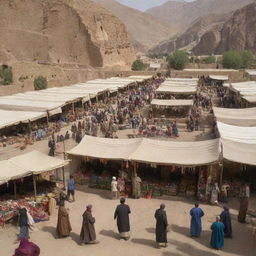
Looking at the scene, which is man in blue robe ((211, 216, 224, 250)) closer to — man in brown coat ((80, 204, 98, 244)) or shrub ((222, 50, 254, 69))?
man in brown coat ((80, 204, 98, 244))

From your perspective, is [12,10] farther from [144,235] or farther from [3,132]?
[144,235]

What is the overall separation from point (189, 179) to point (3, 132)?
31.8ft

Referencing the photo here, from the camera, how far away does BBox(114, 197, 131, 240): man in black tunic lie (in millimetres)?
6879

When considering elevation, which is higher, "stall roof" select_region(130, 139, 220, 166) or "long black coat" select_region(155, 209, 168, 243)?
"stall roof" select_region(130, 139, 220, 166)

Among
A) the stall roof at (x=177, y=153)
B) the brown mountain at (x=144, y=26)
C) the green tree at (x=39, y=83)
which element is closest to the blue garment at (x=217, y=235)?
the stall roof at (x=177, y=153)

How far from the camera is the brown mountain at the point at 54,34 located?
46562mm

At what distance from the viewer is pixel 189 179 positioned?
9.76 m

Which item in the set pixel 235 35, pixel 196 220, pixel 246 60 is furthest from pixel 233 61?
pixel 196 220

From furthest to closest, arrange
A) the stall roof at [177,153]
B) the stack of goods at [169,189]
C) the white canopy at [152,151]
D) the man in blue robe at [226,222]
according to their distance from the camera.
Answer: the stack of goods at [169,189]
the white canopy at [152,151]
the stall roof at [177,153]
the man in blue robe at [226,222]

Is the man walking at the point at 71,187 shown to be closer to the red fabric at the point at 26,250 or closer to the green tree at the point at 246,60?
the red fabric at the point at 26,250

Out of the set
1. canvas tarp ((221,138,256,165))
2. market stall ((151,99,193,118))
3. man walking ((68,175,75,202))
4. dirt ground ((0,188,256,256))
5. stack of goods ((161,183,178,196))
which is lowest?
dirt ground ((0,188,256,256))

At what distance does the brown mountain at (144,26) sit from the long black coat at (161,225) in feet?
494

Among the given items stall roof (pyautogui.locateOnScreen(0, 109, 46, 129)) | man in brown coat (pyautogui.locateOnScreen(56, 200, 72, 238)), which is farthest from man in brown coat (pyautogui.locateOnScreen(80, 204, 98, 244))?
stall roof (pyautogui.locateOnScreen(0, 109, 46, 129))

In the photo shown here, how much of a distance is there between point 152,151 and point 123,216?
3218 millimetres
